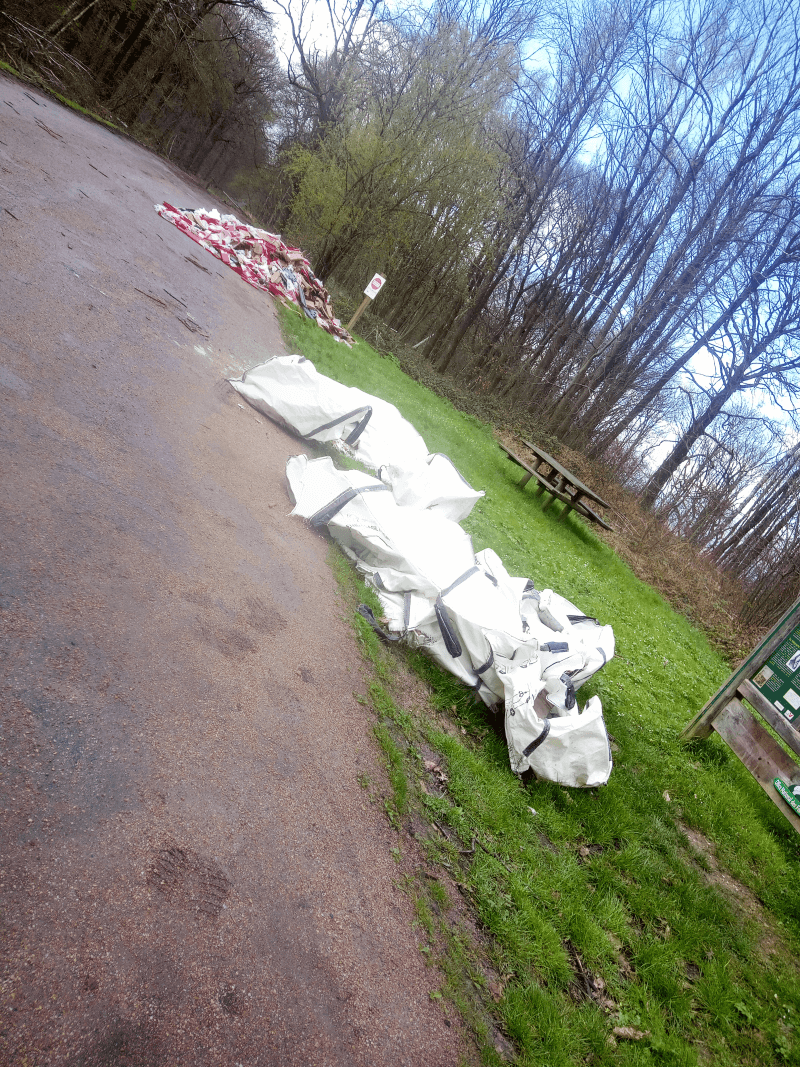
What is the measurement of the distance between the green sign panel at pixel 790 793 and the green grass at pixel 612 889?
0.66m

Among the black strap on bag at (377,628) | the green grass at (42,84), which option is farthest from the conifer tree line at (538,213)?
the black strap on bag at (377,628)

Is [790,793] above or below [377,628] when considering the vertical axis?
above

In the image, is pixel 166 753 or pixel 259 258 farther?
pixel 259 258

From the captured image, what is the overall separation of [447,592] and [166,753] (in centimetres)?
273

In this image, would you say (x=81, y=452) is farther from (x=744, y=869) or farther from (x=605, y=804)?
(x=744, y=869)

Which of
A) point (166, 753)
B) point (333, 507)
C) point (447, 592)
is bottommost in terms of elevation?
point (166, 753)

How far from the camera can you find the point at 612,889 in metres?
3.87

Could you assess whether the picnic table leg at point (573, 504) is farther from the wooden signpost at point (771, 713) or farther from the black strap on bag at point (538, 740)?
the black strap on bag at point (538, 740)

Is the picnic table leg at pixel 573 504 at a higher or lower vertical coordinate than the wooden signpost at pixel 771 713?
higher

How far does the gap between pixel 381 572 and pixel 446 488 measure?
1.86 m

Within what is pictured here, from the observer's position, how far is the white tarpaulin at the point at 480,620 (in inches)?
169

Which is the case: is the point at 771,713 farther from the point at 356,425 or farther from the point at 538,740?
the point at 356,425

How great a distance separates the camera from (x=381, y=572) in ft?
17.0

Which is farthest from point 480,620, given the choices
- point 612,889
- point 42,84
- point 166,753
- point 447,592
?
point 42,84
